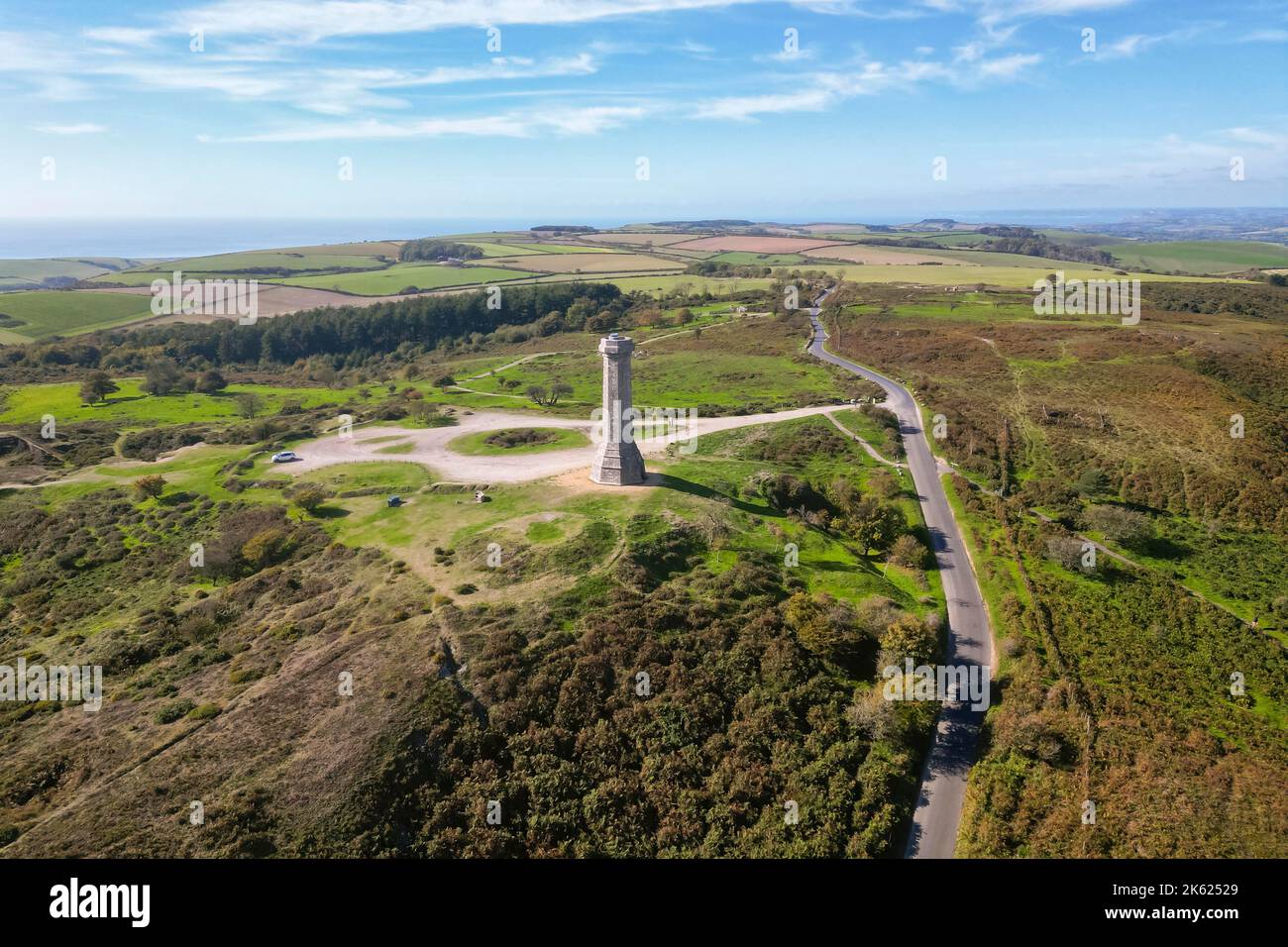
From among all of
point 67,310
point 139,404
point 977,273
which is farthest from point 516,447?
point 977,273

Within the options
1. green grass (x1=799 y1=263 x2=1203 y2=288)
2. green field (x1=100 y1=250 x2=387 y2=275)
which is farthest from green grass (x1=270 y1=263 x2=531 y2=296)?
green grass (x1=799 y1=263 x2=1203 y2=288)

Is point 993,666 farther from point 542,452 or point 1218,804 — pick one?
point 542,452

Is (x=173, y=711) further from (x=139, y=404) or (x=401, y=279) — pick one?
(x=401, y=279)

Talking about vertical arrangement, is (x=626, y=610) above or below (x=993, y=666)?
above

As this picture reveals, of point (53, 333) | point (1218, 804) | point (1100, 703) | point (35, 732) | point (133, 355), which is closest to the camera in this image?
point (1218, 804)

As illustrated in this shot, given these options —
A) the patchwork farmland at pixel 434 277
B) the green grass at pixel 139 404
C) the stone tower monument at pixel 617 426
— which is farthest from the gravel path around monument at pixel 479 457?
the patchwork farmland at pixel 434 277

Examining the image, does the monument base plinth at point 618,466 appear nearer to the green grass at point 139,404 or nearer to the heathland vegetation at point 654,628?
the heathland vegetation at point 654,628
